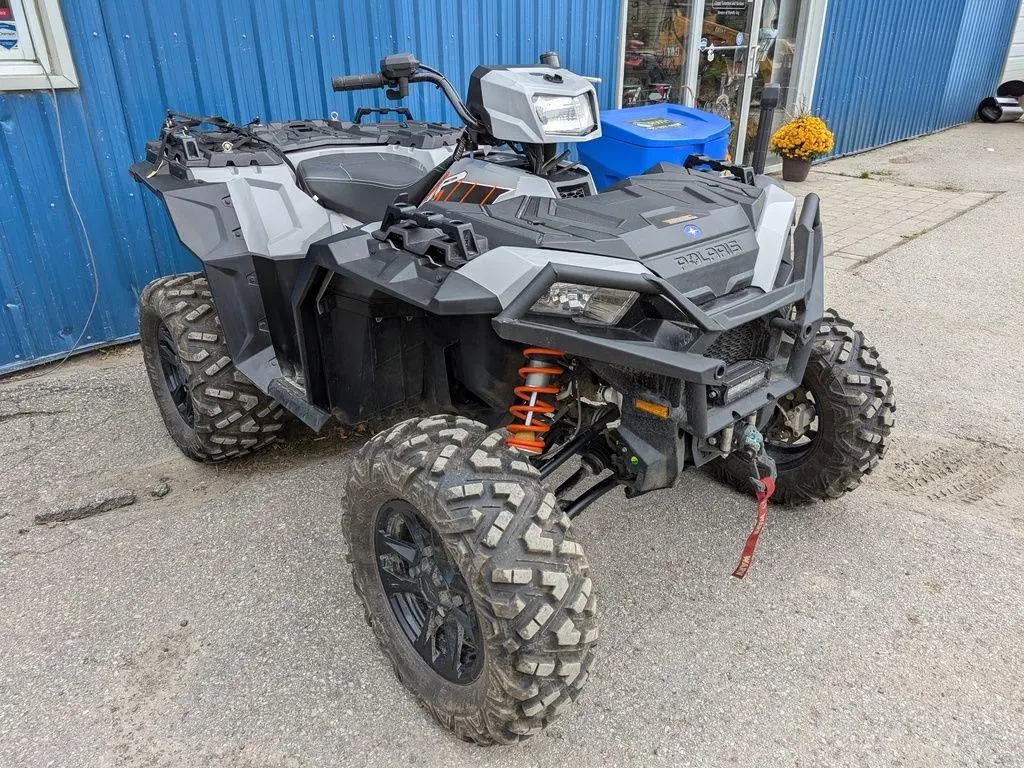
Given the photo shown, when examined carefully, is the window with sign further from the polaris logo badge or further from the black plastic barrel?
the black plastic barrel

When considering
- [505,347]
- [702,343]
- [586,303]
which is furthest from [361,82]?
[702,343]

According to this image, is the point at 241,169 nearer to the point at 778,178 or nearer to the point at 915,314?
the point at 915,314

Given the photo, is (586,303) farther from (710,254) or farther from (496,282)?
(710,254)

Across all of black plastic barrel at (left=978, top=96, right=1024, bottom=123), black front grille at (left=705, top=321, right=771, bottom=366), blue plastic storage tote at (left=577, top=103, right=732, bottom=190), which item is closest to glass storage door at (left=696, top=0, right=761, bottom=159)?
blue plastic storage tote at (left=577, top=103, right=732, bottom=190)

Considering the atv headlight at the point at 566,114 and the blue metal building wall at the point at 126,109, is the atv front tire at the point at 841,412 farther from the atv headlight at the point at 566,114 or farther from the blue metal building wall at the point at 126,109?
the blue metal building wall at the point at 126,109

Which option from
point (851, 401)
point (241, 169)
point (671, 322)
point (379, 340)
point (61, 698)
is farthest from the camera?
point (241, 169)

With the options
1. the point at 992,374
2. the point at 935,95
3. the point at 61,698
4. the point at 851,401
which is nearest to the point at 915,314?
the point at 992,374

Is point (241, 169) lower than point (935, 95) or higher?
higher

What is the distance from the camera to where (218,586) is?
2711 millimetres

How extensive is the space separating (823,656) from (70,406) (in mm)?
3824

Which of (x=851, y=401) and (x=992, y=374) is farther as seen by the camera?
(x=992, y=374)

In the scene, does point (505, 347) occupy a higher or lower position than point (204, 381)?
higher

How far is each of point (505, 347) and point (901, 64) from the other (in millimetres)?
11950

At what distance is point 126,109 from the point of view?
425 cm
